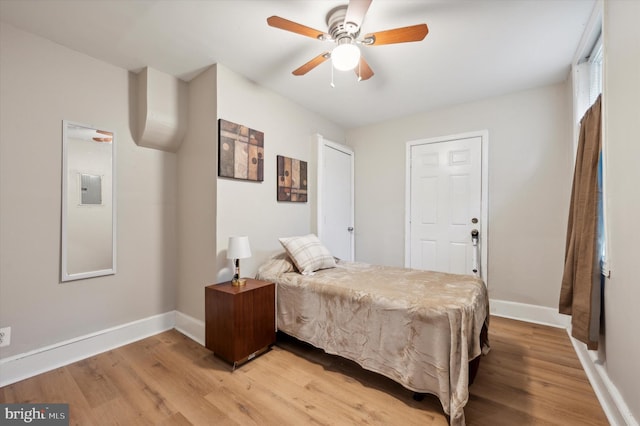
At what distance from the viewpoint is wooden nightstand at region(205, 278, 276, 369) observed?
1965mm

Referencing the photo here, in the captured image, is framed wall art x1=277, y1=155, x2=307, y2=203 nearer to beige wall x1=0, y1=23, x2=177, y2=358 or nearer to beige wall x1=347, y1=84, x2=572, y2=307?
beige wall x1=0, y1=23, x2=177, y2=358

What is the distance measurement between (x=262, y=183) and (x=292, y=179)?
455 mm

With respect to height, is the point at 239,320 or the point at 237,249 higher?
the point at 237,249

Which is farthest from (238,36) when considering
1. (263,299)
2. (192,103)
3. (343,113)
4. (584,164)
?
(584,164)

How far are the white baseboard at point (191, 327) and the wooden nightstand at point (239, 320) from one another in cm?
26

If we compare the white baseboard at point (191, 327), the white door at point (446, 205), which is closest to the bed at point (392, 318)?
the white baseboard at point (191, 327)

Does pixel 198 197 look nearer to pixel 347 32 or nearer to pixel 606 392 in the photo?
pixel 347 32

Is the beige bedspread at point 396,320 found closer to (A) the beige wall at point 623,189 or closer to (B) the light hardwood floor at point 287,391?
(B) the light hardwood floor at point 287,391

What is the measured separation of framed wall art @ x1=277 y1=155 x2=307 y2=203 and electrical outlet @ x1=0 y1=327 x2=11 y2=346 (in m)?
2.29

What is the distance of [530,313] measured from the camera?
9.38 ft

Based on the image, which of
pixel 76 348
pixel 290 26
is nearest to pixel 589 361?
pixel 290 26

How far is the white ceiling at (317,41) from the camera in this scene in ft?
5.58

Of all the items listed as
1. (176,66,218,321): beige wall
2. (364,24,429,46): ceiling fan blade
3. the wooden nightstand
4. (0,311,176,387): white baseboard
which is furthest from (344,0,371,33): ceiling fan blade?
(0,311,176,387): white baseboard

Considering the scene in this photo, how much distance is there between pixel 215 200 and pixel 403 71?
213 cm
